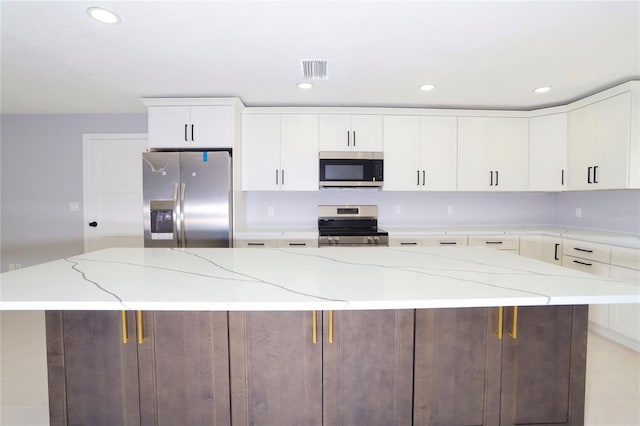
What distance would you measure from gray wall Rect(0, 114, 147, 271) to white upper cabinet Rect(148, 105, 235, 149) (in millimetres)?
847

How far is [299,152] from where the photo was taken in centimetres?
342

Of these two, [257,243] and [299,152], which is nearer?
[257,243]

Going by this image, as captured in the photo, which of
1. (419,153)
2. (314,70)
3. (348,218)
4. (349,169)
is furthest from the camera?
(348,218)

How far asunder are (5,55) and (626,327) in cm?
526

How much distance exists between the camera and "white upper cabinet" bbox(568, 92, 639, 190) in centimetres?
265

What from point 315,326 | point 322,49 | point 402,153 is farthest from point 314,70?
point 315,326

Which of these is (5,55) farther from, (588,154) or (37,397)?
(588,154)

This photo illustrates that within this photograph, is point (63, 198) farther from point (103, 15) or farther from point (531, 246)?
point (531, 246)

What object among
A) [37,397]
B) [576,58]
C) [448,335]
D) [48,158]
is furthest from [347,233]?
[48,158]

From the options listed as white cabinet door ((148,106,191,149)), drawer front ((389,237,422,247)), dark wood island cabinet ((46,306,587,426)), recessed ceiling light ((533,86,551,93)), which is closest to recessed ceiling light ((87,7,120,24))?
white cabinet door ((148,106,191,149))

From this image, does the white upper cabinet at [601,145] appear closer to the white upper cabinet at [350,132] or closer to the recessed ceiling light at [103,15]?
the white upper cabinet at [350,132]

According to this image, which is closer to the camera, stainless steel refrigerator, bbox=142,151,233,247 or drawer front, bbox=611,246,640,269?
drawer front, bbox=611,246,640,269

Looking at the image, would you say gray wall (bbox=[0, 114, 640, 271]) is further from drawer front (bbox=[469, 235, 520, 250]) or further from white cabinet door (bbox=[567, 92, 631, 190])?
white cabinet door (bbox=[567, 92, 631, 190])

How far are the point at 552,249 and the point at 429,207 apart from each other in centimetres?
133
